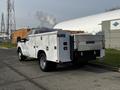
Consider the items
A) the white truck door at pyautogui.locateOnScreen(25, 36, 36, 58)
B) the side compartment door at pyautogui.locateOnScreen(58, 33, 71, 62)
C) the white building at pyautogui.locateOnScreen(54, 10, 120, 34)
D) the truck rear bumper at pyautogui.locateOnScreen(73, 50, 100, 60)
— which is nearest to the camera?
the side compartment door at pyautogui.locateOnScreen(58, 33, 71, 62)

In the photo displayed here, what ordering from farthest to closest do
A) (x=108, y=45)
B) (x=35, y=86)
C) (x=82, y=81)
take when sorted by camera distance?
(x=108, y=45) → (x=82, y=81) → (x=35, y=86)

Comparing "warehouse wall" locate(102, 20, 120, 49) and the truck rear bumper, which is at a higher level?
"warehouse wall" locate(102, 20, 120, 49)

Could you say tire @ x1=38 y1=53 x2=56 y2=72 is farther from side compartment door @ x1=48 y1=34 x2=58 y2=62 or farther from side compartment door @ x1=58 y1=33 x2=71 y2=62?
side compartment door @ x1=58 y1=33 x2=71 y2=62

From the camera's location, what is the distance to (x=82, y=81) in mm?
8828

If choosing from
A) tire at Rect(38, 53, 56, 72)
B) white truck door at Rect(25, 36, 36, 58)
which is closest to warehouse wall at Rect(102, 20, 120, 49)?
white truck door at Rect(25, 36, 36, 58)

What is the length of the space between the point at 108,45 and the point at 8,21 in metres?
59.7

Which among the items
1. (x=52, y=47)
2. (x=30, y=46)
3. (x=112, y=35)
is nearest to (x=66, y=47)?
(x=52, y=47)

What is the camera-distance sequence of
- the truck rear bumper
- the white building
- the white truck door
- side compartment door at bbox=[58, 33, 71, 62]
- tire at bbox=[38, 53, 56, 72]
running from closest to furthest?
side compartment door at bbox=[58, 33, 71, 62], the truck rear bumper, tire at bbox=[38, 53, 56, 72], the white truck door, the white building

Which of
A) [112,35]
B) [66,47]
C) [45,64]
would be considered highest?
[112,35]

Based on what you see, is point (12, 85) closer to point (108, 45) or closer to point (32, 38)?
point (32, 38)

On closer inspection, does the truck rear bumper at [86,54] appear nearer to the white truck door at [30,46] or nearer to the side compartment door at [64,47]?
the side compartment door at [64,47]

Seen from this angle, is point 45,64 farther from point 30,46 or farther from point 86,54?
point 30,46

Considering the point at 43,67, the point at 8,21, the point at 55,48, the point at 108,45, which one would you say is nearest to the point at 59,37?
the point at 55,48

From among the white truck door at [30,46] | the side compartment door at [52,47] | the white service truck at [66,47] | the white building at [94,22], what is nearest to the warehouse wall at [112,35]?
the white building at [94,22]
